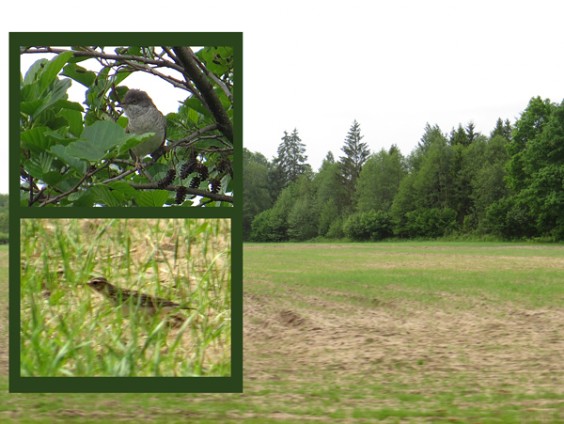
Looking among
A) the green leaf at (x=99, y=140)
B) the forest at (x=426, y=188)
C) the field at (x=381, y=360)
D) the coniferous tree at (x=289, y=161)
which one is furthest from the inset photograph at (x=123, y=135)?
the coniferous tree at (x=289, y=161)

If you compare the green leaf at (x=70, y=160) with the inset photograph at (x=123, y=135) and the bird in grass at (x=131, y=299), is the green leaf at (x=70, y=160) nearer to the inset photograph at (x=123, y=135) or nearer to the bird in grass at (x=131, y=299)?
the inset photograph at (x=123, y=135)

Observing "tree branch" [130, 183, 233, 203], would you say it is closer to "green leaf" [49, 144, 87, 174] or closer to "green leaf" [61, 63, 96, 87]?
"green leaf" [49, 144, 87, 174]

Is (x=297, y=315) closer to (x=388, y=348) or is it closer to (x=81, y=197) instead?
(x=388, y=348)

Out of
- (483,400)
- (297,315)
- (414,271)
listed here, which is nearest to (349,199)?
(414,271)

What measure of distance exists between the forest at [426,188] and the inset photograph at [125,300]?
42076mm

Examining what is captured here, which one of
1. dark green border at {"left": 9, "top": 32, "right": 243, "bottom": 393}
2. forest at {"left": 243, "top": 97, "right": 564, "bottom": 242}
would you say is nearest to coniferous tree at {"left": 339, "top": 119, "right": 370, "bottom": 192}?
forest at {"left": 243, "top": 97, "right": 564, "bottom": 242}

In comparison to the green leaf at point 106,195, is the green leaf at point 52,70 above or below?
above

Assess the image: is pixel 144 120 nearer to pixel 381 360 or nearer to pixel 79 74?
pixel 79 74

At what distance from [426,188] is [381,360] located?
5594cm

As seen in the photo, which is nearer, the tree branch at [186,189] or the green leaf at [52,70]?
the tree branch at [186,189]

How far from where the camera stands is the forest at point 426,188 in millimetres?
47969

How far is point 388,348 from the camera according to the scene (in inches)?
348

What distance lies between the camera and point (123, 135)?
9.95ft

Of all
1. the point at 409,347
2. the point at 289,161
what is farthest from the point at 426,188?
the point at 409,347
